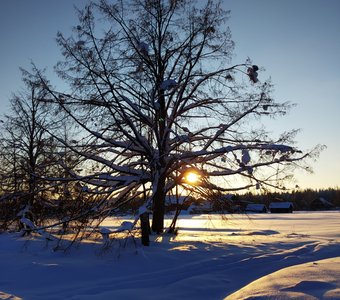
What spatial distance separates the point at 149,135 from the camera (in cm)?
1198

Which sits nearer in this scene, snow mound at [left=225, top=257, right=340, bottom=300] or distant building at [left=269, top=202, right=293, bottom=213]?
snow mound at [left=225, top=257, right=340, bottom=300]

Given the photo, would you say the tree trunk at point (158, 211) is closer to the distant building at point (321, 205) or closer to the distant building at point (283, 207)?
the distant building at point (283, 207)

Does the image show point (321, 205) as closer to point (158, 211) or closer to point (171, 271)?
point (158, 211)

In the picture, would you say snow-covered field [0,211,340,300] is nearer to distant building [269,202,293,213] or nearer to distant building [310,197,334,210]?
distant building [269,202,293,213]

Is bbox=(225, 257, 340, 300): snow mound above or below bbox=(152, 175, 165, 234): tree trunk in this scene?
below

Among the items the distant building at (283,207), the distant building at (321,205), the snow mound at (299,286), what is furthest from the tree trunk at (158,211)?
the distant building at (321,205)

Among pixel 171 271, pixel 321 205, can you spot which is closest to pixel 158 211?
pixel 171 271

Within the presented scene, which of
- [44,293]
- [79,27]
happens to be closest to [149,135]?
[79,27]

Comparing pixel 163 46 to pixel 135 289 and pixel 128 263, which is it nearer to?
pixel 128 263

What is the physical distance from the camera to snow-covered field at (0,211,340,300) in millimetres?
5684

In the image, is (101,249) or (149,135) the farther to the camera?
(149,135)

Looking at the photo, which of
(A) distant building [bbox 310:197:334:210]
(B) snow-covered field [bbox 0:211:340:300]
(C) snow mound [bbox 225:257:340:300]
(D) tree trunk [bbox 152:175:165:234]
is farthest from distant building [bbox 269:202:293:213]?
(C) snow mound [bbox 225:257:340:300]

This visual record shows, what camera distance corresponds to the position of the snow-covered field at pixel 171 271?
5684mm

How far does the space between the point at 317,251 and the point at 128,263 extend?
4684 mm
